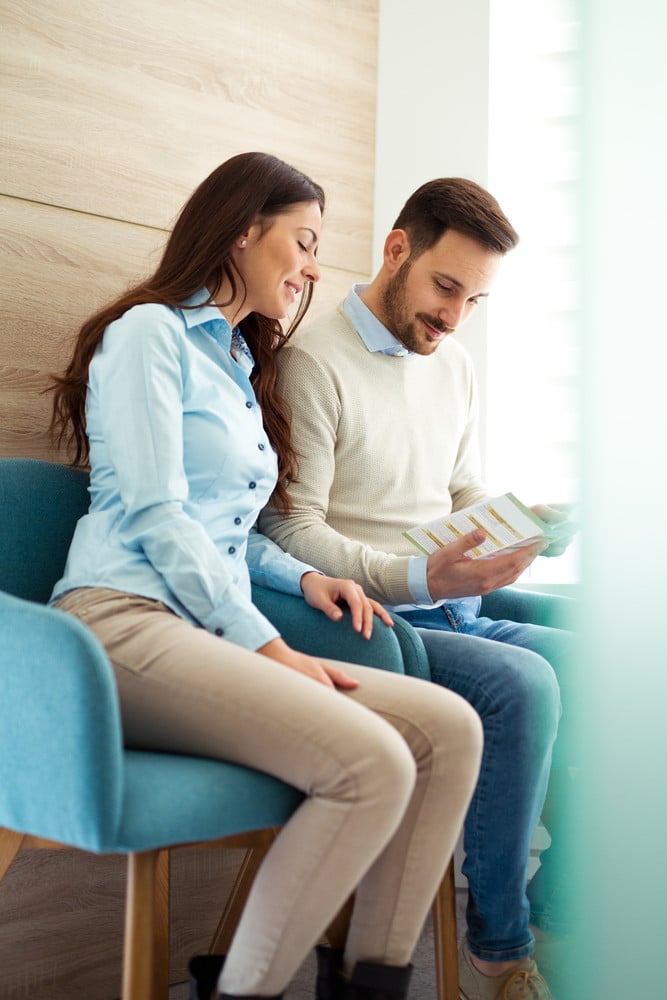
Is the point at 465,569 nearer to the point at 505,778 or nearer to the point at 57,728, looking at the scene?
the point at 505,778

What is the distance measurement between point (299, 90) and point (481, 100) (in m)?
0.42

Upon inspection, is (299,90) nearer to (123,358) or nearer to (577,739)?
(123,358)

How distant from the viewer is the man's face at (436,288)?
6.03ft

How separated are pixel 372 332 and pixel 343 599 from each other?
2.03ft

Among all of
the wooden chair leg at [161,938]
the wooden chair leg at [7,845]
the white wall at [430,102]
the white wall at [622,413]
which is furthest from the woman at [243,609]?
the white wall at [430,102]

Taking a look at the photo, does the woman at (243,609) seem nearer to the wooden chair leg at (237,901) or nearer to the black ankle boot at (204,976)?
the black ankle boot at (204,976)

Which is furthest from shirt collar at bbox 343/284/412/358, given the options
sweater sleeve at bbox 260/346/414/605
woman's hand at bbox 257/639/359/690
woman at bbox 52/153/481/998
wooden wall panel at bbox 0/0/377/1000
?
woman's hand at bbox 257/639/359/690

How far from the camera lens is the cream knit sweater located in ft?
5.44

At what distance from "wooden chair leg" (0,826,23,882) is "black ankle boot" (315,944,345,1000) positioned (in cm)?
40

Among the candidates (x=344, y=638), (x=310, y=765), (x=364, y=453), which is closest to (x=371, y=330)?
(x=364, y=453)

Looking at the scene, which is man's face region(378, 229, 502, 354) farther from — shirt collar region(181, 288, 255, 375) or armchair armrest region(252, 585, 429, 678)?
armchair armrest region(252, 585, 429, 678)

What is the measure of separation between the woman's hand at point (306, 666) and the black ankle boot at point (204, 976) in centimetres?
34

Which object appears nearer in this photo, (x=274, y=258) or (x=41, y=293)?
(x=274, y=258)

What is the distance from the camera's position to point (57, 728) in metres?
1.01
